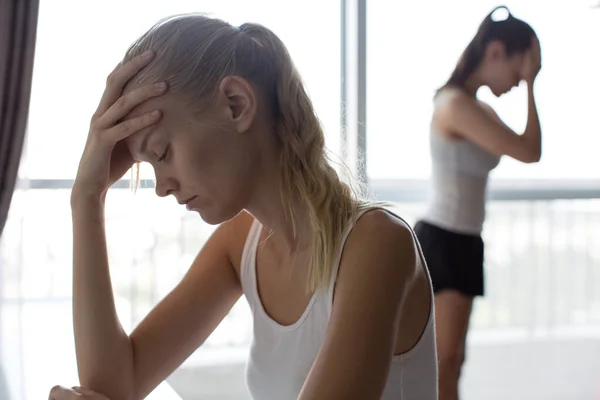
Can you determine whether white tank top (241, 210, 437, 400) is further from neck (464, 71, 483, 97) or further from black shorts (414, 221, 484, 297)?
neck (464, 71, 483, 97)

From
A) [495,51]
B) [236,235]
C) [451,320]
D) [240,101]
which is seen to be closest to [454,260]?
[451,320]

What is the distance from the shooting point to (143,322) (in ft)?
3.84

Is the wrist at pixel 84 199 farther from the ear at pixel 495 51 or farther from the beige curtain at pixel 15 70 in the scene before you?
the ear at pixel 495 51

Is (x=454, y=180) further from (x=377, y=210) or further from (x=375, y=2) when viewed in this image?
(x=377, y=210)

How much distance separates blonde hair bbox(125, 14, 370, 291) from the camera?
3.23 feet

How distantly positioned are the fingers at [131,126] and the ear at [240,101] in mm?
93

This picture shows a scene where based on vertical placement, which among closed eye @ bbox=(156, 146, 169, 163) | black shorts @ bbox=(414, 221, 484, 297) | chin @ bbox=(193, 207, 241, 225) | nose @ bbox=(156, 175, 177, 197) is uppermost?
closed eye @ bbox=(156, 146, 169, 163)

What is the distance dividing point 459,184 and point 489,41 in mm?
460

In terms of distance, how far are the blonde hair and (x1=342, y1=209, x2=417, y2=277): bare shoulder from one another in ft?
0.11

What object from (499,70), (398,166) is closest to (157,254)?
(398,166)

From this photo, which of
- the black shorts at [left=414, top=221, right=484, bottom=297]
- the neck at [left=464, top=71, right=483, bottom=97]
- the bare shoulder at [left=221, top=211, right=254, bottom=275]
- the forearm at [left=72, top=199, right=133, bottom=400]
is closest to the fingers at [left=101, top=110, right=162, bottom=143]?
the forearm at [left=72, top=199, right=133, bottom=400]

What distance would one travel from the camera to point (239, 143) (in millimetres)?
1021

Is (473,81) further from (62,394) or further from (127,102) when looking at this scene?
(62,394)

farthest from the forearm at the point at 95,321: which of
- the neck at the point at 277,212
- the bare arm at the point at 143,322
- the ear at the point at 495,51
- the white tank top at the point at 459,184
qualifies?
the ear at the point at 495,51
